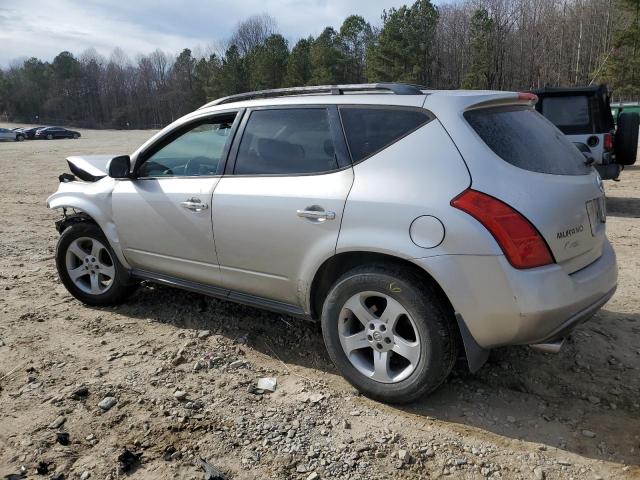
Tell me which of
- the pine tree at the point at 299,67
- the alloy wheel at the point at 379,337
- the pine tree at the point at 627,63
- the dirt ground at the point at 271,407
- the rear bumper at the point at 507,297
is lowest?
the dirt ground at the point at 271,407

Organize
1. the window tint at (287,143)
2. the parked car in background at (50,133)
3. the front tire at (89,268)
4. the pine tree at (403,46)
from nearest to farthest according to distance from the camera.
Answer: the window tint at (287,143), the front tire at (89,268), the parked car in background at (50,133), the pine tree at (403,46)

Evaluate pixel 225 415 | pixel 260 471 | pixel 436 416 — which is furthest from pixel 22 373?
pixel 436 416

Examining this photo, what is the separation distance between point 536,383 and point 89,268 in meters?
3.69

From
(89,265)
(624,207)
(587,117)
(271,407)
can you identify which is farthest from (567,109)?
(271,407)

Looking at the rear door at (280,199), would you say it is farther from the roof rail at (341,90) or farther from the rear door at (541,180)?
the rear door at (541,180)

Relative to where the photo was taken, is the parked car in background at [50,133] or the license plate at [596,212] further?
the parked car in background at [50,133]

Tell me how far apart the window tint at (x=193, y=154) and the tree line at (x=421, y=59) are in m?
42.4

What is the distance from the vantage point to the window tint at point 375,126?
117 inches

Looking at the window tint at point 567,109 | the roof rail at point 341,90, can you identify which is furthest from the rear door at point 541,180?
the window tint at point 567,109

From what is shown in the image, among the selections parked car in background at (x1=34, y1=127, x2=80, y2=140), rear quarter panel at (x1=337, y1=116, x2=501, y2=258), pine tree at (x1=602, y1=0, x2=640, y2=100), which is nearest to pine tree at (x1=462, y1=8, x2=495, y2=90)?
pine tree at (x1=602, y1=0, x2=640, y2=100)

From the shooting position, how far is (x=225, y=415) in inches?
120

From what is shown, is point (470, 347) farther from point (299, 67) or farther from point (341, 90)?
point (299, 67)

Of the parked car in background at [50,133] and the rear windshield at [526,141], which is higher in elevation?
the parked car in background at [50,133]

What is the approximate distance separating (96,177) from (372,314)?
2950 mm
